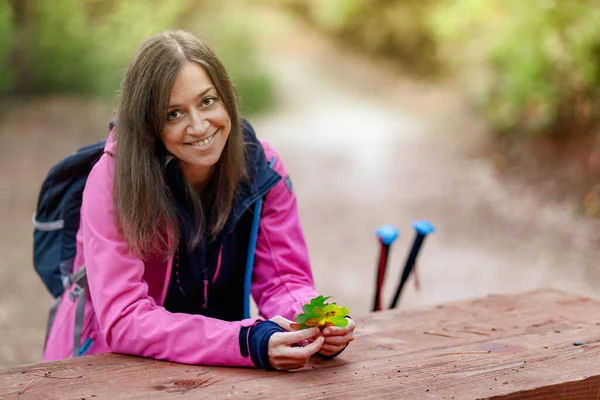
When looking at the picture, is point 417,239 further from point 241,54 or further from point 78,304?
point 241,54

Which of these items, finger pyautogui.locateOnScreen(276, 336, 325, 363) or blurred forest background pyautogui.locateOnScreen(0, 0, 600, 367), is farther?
blurred forest background pyautogui.locateOnScreen(0, 0, 600, 367)

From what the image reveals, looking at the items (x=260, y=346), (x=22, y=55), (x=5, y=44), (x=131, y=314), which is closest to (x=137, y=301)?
(x=131, y=314)

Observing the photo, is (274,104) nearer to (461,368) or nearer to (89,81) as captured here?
(89,81)

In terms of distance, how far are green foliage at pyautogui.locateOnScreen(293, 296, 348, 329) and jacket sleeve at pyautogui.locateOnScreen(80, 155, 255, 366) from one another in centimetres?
13

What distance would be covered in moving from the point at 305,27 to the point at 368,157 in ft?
19.9

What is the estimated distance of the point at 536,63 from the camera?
697cm

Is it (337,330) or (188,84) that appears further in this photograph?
(188,84)

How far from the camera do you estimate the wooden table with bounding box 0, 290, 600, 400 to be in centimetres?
148

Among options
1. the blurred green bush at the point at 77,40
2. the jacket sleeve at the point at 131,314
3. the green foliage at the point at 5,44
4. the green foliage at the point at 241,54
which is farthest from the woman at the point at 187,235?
the green foliage at the point at 241,54

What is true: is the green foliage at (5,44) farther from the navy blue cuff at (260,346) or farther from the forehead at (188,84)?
the navy blue cuff at (260,346)

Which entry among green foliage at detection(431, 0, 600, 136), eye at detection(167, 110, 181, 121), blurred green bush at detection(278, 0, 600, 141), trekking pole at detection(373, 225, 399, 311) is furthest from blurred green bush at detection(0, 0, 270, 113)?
eye at detection(167, 110, 181, 121)

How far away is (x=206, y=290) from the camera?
1.95m

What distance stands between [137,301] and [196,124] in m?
0.42

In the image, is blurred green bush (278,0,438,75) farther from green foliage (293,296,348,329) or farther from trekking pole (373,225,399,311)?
green foliage (293,296,348,329)
